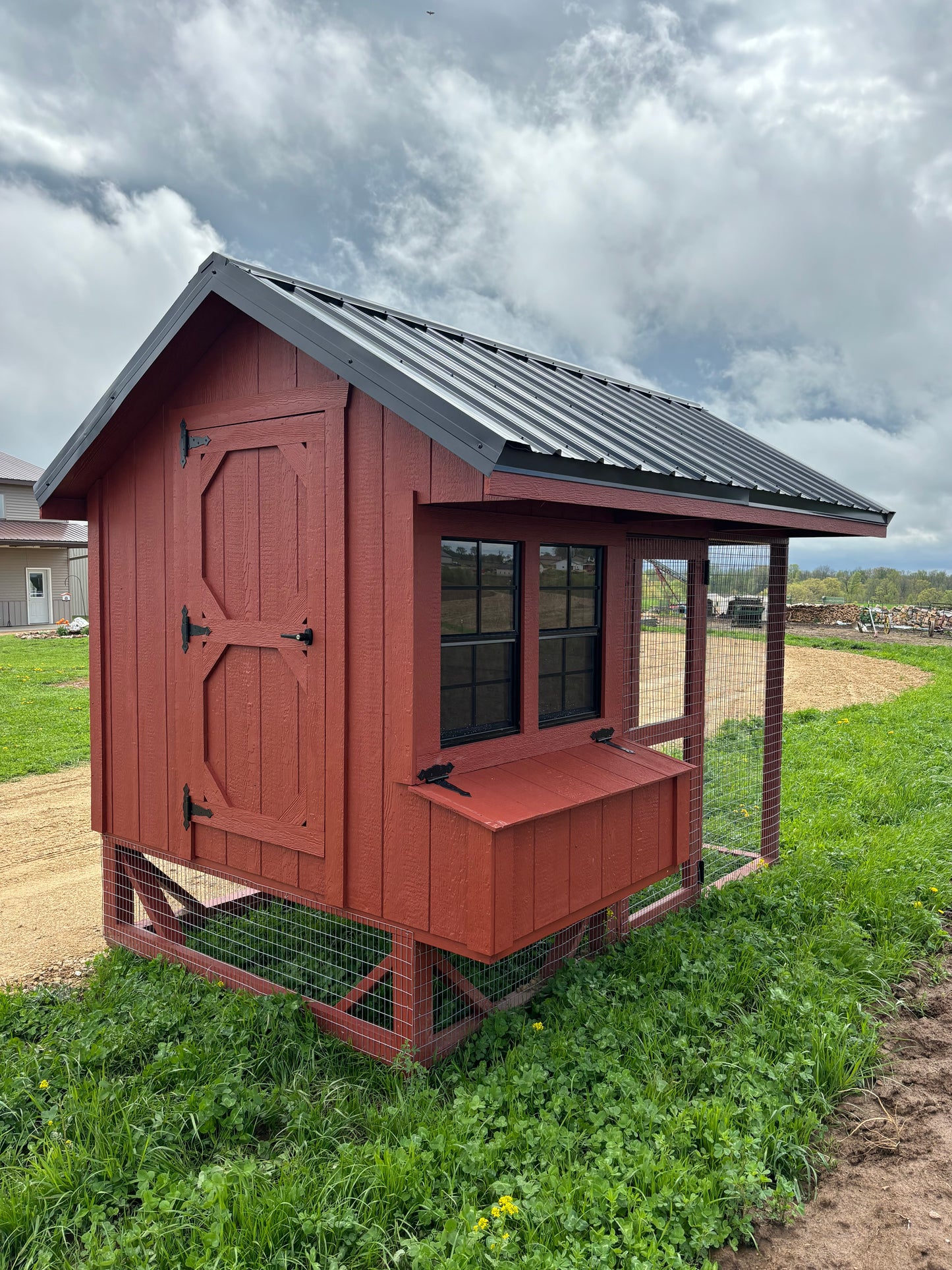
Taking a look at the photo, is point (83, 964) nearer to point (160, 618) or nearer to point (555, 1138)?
point (160, 618)

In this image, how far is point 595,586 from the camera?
4758 mm

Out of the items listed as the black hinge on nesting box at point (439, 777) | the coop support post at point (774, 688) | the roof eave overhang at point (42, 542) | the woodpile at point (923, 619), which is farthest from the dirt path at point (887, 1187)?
the roof eave overhang at point (42, 542)

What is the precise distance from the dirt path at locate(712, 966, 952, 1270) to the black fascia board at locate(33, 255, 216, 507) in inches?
177

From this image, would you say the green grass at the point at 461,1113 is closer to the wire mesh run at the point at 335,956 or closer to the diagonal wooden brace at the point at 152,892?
the wire mesh run at the point at 335,956

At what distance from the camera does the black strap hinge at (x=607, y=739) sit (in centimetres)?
474

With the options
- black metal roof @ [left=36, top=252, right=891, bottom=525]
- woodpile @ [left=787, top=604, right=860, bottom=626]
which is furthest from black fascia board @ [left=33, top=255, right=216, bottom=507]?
woodpile @ [left=787, top=604, right=860, bottom=626]

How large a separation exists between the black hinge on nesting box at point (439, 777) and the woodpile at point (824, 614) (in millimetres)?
29653

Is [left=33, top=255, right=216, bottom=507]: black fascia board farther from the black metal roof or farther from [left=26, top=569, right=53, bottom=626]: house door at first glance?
[left=26, top=569, right=53, bottom=626]: house door

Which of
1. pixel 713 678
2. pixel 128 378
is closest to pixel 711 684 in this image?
pixel 713 678

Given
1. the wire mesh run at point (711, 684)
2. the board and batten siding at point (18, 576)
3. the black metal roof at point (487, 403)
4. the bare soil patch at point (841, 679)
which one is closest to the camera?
the black metal roof at point (487, 403)

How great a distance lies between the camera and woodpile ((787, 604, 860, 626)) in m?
30.8

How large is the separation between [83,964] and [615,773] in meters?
3.52

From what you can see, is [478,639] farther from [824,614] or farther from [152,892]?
[824,614]

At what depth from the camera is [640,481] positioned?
3.76m
